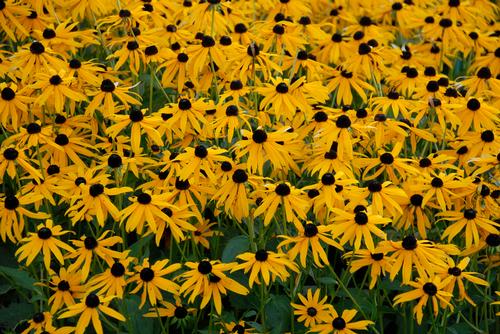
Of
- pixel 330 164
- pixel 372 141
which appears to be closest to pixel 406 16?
pixel 372 141

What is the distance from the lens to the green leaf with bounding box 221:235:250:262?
294 centimetres

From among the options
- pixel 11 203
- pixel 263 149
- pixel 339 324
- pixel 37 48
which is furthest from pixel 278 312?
pixel 37 48

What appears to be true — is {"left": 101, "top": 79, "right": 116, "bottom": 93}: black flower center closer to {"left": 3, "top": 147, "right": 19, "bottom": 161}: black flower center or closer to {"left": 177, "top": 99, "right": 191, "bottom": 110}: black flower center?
{"left": 177, "top": 99, "right": 191, "bottom": 110}: black flower center

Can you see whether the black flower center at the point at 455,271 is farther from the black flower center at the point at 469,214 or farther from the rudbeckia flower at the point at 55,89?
the rudbeckia flower at the point at 55,89

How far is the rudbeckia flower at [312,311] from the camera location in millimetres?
2717

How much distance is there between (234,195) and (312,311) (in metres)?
0.50

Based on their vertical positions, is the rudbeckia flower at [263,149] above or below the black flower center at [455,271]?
above

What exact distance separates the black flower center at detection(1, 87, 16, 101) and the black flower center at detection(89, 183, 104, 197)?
729mm

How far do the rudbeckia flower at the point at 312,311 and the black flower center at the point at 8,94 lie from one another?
1511 mm

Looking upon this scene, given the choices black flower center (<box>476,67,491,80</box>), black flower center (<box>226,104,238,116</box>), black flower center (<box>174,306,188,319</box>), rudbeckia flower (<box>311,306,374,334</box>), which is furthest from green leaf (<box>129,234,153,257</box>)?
black flower center (<box>476,67,491,80</box>)

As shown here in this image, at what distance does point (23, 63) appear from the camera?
355 centimetres

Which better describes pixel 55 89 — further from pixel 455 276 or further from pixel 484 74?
pixel 484 74

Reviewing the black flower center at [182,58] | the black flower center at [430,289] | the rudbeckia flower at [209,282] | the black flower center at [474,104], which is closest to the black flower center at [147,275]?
the rudbeckia flower at [209,282]

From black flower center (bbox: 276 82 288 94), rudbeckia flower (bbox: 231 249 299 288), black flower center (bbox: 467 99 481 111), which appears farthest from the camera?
black flower center (bbox: 467 99 481 111)
